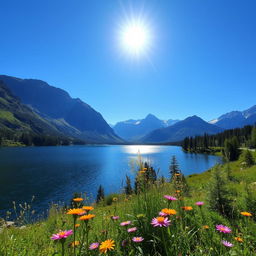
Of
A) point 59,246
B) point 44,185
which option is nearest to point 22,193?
point 44,185

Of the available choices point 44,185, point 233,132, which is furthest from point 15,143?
point 233,132

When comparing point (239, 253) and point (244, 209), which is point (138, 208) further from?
point (244, 209)

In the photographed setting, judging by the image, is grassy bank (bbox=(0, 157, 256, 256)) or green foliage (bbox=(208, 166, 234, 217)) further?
green foliage (bbox=(208, 166, 234, 217))

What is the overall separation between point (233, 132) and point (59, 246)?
578 feet

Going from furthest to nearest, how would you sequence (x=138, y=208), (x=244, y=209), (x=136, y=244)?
(x=244, y=209) < (x=138, y=208) < (x=136, y=244)

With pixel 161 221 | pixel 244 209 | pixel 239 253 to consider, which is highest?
pixel 161 221

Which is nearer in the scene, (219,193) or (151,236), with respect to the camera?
(151,236)

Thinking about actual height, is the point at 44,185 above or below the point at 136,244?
below

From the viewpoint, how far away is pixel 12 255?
8.28 feet

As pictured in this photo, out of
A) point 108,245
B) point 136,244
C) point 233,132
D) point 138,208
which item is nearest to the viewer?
point 108,245

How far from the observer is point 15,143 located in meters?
193

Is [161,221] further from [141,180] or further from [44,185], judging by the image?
[44,185]

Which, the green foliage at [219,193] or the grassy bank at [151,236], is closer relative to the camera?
the grassy bank at [151,236]

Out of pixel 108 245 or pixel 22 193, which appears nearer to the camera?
pixel 108 245
